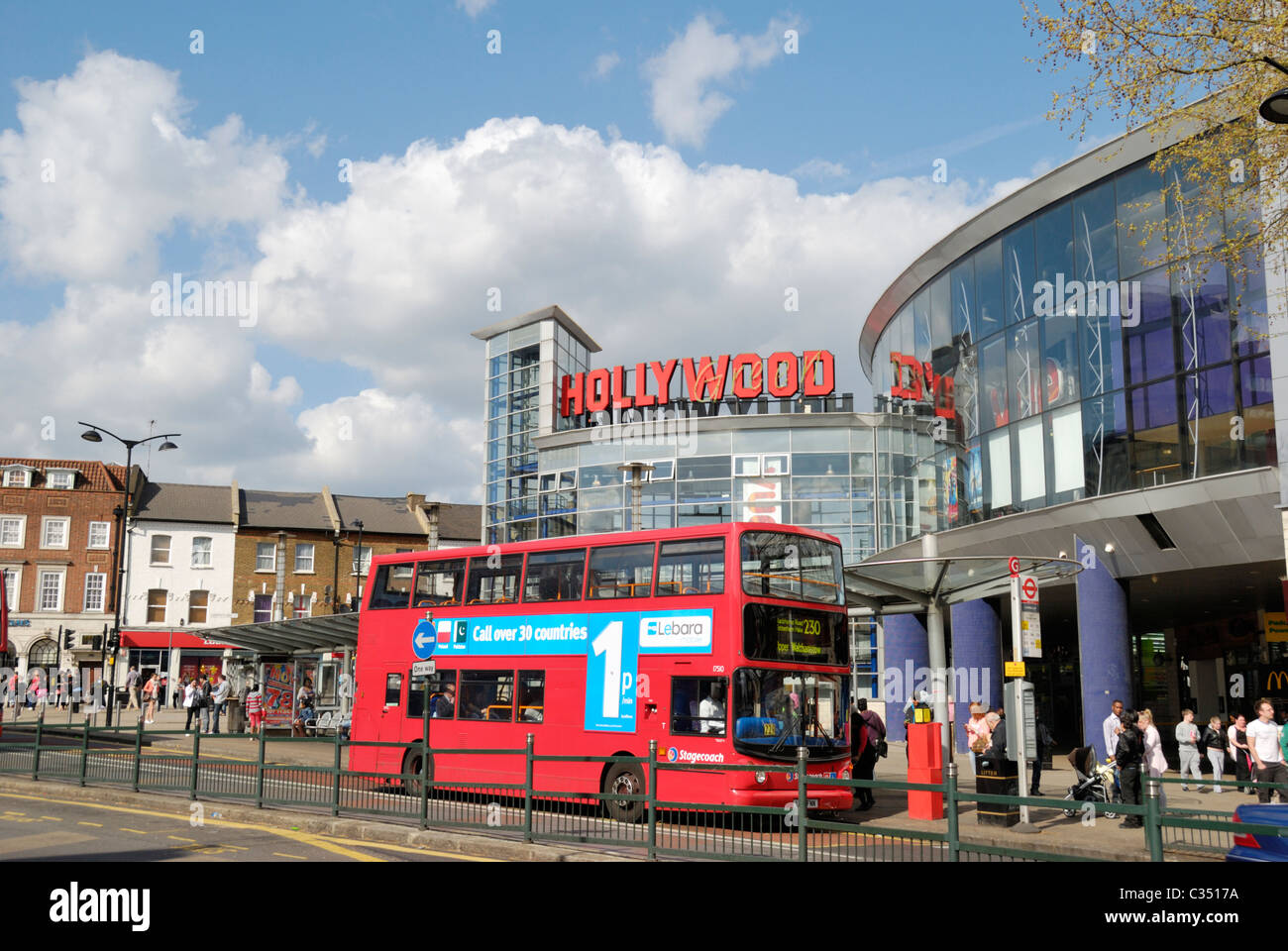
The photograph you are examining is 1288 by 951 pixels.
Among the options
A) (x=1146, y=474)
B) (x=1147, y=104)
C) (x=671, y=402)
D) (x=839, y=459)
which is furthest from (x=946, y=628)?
(x=1147, y=104)

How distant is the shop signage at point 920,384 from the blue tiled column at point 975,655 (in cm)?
561

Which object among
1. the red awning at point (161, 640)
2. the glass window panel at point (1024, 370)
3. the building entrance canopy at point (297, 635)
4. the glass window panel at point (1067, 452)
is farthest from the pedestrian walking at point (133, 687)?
the glass window panel at point (1067, 452)

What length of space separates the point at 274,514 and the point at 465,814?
175 feet

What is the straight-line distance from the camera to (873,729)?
65.2ft

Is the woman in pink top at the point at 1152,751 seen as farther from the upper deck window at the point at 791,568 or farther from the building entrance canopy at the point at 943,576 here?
the upper deck window at the point at 791,568

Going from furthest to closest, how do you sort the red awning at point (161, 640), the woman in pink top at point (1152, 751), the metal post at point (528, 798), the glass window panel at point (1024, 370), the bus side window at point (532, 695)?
1. the red awning at point (161, 640)
2. the glass window panel at point (1024, 370)
3. the woman in pink top at point (1152, 751)
4. the bus side window at point (532, 695)
5. the metal post at point (528, 798)

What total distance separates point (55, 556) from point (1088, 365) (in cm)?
5219

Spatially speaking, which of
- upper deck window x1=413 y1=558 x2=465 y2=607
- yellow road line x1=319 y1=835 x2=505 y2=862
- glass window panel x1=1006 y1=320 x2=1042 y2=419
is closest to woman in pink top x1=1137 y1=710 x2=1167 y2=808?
glass window panel x1=1006 y1=320 x2=1042 y2=419

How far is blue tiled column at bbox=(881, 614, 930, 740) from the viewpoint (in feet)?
121

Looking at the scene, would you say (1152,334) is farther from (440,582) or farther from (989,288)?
(440,582)

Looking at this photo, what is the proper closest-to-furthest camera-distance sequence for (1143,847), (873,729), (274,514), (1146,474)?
(1143,847) < (873,729) < (1146,474) < (274,514)

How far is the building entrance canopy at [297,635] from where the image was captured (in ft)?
104

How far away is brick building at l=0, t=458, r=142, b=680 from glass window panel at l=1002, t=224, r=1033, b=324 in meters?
47.5

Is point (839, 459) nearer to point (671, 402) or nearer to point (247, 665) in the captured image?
point (671, 402)
